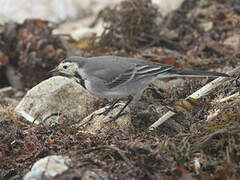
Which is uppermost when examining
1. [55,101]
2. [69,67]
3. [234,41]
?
[69,67]

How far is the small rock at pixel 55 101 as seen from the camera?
5707 millimetres

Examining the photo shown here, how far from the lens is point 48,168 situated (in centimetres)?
326

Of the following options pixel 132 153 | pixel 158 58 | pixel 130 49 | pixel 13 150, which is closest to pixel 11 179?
pixel 13 150

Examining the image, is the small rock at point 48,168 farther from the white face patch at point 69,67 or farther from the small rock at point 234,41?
the small rock at point 234,41

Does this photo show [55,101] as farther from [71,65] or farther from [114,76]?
[114,76]

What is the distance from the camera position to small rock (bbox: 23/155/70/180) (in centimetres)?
320

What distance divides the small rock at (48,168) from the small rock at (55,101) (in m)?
2.19

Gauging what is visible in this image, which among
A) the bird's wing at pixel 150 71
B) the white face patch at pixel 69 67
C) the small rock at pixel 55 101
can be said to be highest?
the white face patch at pixel 69 67

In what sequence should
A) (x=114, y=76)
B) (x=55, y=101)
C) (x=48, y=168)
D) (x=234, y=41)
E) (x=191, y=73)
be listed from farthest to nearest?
(x=234, y=41), (x=55, y=101), (x=114, y=76), (x=191, y=73), (x=48, y=168)

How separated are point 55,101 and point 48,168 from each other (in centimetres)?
262

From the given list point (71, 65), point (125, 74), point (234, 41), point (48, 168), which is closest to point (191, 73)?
point (125, 74)

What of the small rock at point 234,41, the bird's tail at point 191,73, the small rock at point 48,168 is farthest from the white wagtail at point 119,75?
the small rock at point 234,41

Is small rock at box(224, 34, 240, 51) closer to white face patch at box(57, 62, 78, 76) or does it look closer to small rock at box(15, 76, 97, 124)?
small rock at box(15, 76, 97, 124)

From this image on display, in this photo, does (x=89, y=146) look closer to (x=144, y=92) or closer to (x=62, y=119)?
(x=62, y=119)
